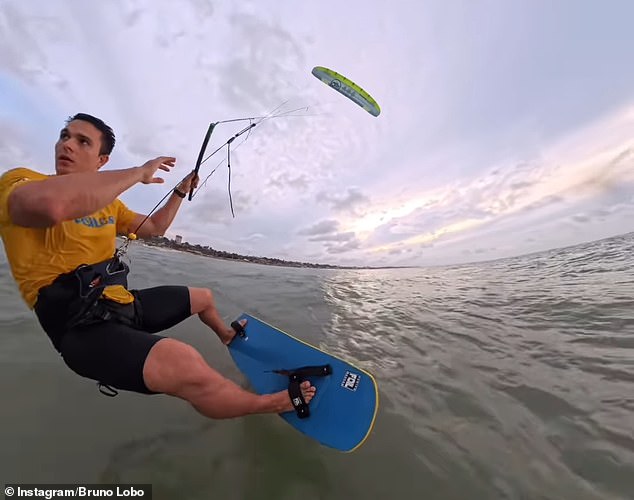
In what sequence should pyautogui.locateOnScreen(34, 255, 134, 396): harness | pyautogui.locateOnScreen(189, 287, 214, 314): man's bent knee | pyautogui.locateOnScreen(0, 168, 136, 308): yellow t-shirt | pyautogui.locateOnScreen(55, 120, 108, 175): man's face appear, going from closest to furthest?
pyautogui.locateOnScreen(0, 168, 136, 308): yellow t-shirt, pyautogui.locateOnScreen(34, 255, 134, 396): harness, pyautogui.locateOnScreen(55, 120, 108, 175): man's face, pyautogui.locateOnScreen(189, 287, 214, 314): man's bent knee

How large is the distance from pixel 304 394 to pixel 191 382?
44.7 inches

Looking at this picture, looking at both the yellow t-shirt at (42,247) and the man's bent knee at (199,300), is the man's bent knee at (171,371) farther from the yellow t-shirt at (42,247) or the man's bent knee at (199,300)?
the man's bent knee at (199,300)

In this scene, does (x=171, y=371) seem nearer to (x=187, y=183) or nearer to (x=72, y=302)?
(x=72, y=302)

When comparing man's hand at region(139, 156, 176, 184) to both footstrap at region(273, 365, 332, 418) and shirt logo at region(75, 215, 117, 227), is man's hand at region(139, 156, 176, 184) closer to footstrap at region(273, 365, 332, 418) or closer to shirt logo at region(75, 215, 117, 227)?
shirt logo at region(75, 215, 117, 227)

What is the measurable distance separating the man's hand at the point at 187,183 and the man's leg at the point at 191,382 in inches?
87.1

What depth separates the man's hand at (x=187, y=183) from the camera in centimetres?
381

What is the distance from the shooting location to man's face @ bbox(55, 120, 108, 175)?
2.50m

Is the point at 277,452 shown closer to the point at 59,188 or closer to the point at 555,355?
the point at 59,188

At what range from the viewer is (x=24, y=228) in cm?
228

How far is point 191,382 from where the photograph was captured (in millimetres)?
2221

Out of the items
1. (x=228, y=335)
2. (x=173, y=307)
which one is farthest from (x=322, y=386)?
(x=173, y=307)

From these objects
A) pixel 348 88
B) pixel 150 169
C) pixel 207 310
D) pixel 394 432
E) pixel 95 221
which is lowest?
pixel 394 432

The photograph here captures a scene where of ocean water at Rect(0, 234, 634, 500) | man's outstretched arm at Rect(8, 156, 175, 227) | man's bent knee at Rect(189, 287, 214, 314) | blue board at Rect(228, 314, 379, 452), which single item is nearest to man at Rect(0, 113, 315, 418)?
man's outstretched arm at Rect(8, 156, 175, 227)

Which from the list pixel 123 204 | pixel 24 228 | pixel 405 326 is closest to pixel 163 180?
pixel 24 228
